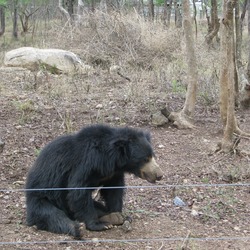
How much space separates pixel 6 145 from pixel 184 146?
7.11 ft

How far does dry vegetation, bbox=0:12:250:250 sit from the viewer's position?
14.1 ft

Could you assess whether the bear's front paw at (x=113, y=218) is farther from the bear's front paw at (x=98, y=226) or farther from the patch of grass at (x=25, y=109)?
the patch of grass at (x=25, y=109)

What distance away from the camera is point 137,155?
415 centimetres

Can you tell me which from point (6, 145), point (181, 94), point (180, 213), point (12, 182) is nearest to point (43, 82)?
point (181, 94)

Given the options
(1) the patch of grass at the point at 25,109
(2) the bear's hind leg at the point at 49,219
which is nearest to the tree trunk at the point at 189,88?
(1) the patch of grass at the point at 25,109

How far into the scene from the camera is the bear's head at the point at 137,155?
13.5 ft

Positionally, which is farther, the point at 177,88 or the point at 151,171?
the point at 177,88

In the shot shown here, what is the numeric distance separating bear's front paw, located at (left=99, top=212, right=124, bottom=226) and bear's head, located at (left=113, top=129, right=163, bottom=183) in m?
0.38

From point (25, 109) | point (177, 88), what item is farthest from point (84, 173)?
point (177, 88)

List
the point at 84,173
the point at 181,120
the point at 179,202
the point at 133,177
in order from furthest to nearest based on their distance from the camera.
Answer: the point at 181,120, the point at 133,177, the point at 179,202, the point at 84,173

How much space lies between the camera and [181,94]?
9172mm

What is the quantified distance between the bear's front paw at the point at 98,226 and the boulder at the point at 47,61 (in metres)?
7.20

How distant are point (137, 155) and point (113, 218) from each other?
1.87 ft

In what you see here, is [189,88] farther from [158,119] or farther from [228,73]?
[228,73]
